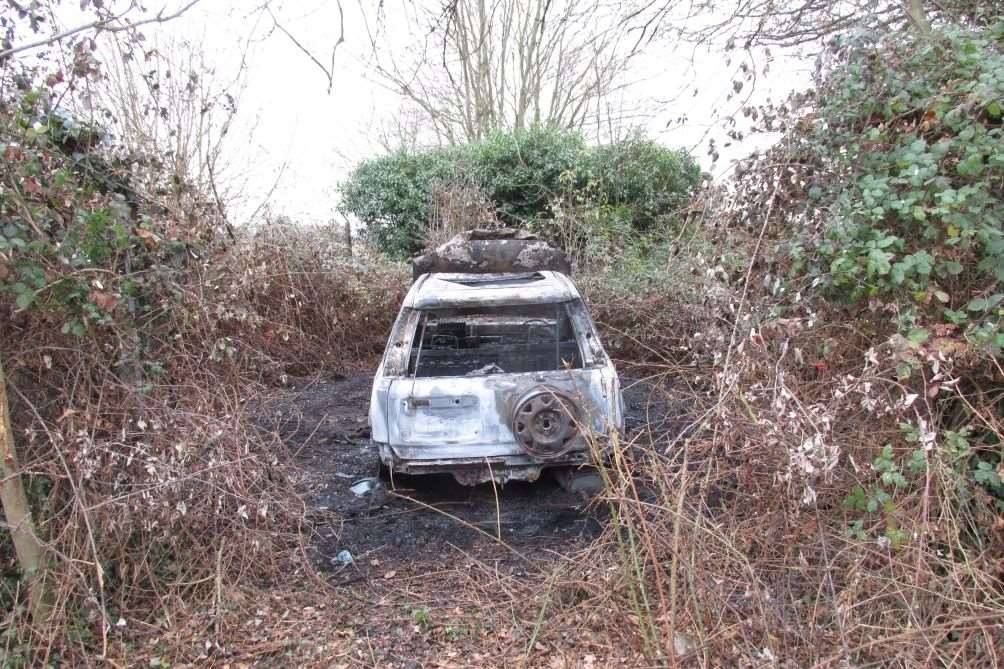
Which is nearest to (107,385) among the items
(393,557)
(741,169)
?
(393,557)

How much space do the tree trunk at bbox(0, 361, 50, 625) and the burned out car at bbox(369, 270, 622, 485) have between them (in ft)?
6.87

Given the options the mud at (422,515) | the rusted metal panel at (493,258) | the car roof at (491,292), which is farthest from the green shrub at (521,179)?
the mud at (422,515)

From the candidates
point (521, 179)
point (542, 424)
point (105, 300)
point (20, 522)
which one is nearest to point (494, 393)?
point (542, 424)

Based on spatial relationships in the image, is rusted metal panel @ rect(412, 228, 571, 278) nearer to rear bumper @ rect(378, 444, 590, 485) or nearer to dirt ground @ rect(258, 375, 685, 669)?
dirt ground @ rect(258, 375, 685, 669)

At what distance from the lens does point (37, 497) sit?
351cm

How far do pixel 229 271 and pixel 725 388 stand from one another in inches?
139

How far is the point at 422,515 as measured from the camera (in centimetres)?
505

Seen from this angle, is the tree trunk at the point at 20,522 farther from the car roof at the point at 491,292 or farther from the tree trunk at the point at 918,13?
the tree trunk at the point at 918,13

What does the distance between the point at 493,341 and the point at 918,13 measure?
11.6 ft

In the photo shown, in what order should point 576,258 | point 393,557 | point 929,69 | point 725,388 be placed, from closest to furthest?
point 929,69 < point 725,388 < point 393,557 < point 576,258

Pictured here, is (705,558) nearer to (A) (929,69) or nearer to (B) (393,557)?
(B) (393,557)

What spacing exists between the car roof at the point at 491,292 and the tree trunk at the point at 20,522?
260cm

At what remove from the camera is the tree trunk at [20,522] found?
314 cm

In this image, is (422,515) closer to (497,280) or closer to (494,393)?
(494,393)
